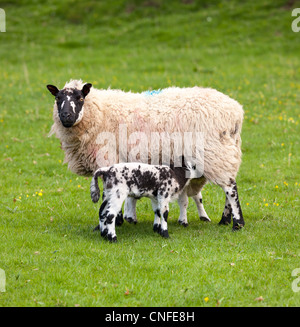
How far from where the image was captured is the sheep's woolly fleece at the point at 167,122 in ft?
28.7

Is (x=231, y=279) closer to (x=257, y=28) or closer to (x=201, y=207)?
(x=201, y=207)

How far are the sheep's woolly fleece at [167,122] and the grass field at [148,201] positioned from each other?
1.09m

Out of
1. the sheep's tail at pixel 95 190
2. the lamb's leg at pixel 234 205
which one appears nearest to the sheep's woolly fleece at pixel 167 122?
the lamb's leg at pixel 234 205

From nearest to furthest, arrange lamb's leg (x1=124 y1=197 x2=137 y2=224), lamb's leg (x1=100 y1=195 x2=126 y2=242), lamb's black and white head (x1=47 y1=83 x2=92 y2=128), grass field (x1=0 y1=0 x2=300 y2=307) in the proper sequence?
grass field (x1=0 y1=0 x2=300 y2=307) < lamb's leg (x1=100 y1=195 x2=126 y2=242) < lamb's black and white head (x1=47 y1=83 x2=92 y2=128) < lamb's leg (x1=124 y1=197 x2=137 y2=224)

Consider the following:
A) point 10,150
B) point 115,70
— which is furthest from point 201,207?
point 115,70

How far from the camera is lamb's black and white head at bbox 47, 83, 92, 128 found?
8.58 metres

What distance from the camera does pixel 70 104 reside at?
341 inches

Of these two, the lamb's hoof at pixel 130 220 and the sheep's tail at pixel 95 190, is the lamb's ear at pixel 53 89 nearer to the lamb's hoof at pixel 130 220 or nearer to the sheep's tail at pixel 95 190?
the sheep's tail at pixel 95 190

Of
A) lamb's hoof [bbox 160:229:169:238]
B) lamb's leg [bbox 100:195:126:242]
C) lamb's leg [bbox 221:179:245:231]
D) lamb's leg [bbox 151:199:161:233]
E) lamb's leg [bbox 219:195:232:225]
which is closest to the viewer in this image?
lamb's leg [bbox 100:195:126:242]

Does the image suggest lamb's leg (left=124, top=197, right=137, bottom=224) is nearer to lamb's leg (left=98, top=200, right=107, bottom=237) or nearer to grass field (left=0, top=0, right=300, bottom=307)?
grass field (left=0, top=0, right=300, bottom=307)

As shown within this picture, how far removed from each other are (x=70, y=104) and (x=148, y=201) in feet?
9.98

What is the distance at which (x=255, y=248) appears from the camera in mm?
7656

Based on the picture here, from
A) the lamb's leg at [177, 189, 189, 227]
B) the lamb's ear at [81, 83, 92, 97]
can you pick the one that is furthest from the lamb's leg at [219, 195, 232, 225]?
the lamb's ear at [81, 83, 92, 97]
